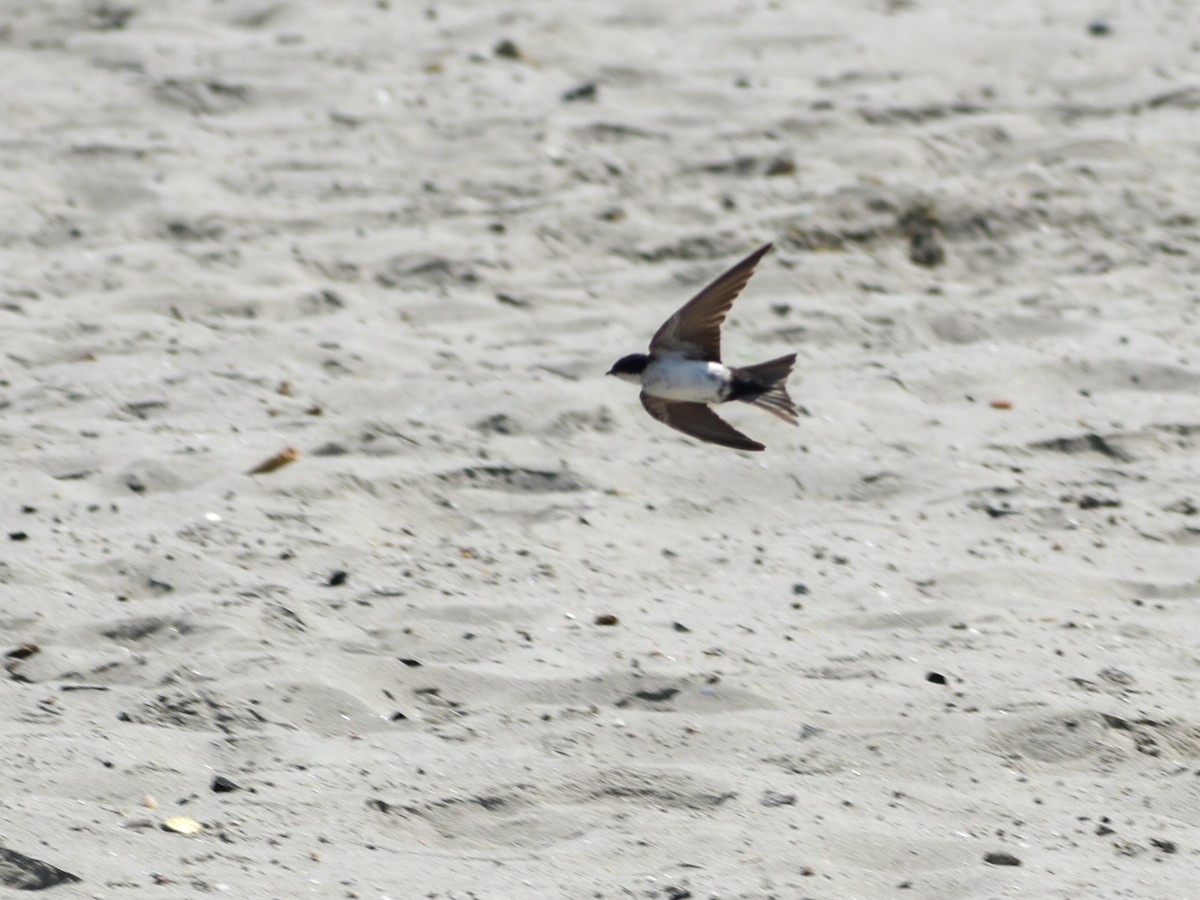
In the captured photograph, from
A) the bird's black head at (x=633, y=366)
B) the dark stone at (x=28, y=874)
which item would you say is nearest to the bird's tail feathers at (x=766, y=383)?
the bird's black head at (x=633, y=366)

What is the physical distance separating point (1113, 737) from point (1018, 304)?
2432mm

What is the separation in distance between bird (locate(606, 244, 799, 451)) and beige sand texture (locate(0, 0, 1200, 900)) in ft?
1.40

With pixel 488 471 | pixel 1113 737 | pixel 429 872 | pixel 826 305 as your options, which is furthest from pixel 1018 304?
pixel 429 872

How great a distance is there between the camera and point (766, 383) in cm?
369

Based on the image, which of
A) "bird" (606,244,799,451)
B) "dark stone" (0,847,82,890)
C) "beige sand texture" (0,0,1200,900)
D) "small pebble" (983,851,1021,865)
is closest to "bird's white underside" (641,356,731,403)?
"bird" (606,244,799,451)

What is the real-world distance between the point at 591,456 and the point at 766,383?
91 cm

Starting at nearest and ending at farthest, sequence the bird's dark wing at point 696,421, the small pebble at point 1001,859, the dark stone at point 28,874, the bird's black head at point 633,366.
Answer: the dark stone at point 28,874
the small pebble at point 1001,859
the bird's dark wing at point 696,421
the bird's black head at point 633,366

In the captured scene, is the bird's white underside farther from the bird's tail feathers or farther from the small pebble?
the small pebble

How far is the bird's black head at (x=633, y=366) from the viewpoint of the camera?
364 centimetres

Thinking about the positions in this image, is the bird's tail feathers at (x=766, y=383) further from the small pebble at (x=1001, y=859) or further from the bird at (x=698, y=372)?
the small pebble at (x=1001, y=859)

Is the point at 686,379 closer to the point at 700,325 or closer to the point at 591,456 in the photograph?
the point at 700,325

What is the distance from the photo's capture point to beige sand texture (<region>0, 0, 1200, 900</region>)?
3012 millimetres

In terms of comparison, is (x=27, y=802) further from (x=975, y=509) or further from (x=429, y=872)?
(x=975, y=509)

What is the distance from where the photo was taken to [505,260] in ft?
18.4
